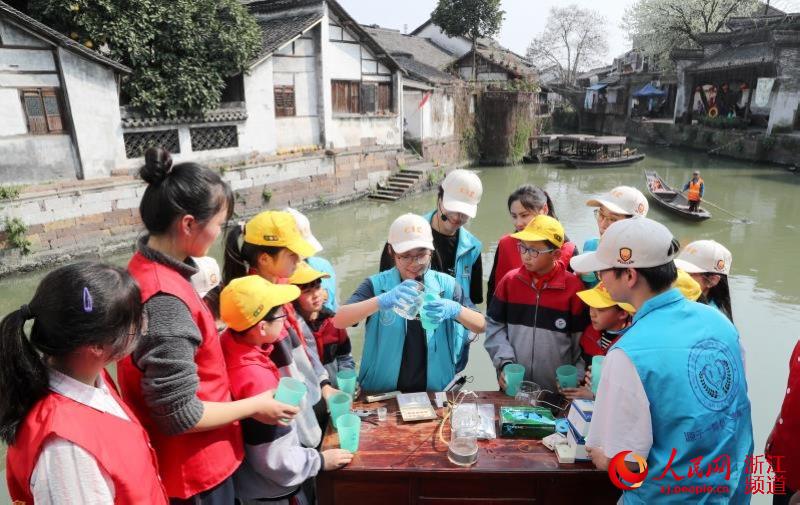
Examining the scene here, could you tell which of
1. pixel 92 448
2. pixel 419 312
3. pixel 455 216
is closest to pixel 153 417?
pixel 92 448

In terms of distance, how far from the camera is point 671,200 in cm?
1396

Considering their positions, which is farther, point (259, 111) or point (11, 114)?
point (259, 111)

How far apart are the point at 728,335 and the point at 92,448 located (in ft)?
7.05

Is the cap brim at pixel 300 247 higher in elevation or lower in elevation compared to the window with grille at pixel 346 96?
lower

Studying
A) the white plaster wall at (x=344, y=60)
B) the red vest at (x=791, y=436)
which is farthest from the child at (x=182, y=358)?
the white plaster wall at (x=344, y=60)

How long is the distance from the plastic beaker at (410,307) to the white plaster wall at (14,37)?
9965 millimetres

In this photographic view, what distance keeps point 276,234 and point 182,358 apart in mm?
919

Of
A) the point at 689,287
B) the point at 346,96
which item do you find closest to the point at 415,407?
the point at 689,287

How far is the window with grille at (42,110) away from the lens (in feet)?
29.2

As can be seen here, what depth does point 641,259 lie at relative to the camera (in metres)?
1.83

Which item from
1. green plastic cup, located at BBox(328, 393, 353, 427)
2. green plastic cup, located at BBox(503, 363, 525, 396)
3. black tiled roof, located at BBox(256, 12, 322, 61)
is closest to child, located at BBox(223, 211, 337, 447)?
green plastic cup, located at BBox(328, 393, 353, 427)

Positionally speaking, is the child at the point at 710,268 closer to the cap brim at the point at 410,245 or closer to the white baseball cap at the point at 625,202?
the white baseball cap at the point at 625,202

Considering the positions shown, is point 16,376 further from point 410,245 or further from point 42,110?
point 42,110

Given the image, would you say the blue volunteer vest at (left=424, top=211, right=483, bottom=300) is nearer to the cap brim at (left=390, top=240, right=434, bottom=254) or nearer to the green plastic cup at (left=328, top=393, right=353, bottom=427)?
the cap brim at (left=390, top=240, right=434, bottom=254)
